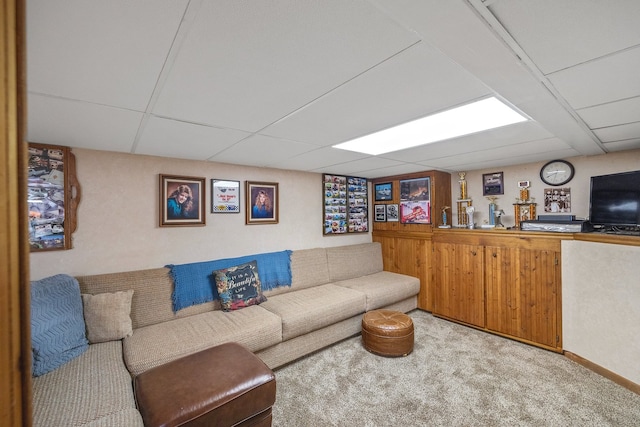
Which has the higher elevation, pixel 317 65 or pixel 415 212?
pixel 317 65

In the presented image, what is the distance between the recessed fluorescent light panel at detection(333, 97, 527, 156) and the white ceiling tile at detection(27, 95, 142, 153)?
1.59 metres

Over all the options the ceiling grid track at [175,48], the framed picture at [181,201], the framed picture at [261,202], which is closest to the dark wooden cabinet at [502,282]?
the framed picture at [261,202]

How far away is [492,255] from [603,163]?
4.69 feet

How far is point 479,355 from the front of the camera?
2727 mm

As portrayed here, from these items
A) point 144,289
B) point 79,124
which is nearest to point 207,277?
point 144,289

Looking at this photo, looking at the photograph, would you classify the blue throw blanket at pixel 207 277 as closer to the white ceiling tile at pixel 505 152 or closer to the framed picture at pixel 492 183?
the white ceiling tile at pixel 505 152

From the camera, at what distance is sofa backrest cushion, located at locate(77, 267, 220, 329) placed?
230 centimetres

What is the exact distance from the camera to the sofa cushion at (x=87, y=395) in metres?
1.31

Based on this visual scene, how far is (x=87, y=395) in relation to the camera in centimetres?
147

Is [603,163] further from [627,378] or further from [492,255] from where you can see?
[627,378]

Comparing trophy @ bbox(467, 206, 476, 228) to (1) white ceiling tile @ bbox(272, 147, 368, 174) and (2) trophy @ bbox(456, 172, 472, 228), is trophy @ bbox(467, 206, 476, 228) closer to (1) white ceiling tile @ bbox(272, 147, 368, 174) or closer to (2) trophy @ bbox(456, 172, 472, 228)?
(2) trophy @ bbox(456, 172, 472, 228)

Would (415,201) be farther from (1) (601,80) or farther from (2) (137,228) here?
(2) (137,228)

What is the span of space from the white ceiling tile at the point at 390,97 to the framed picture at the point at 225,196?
1.38 metres

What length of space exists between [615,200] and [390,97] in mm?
2727
